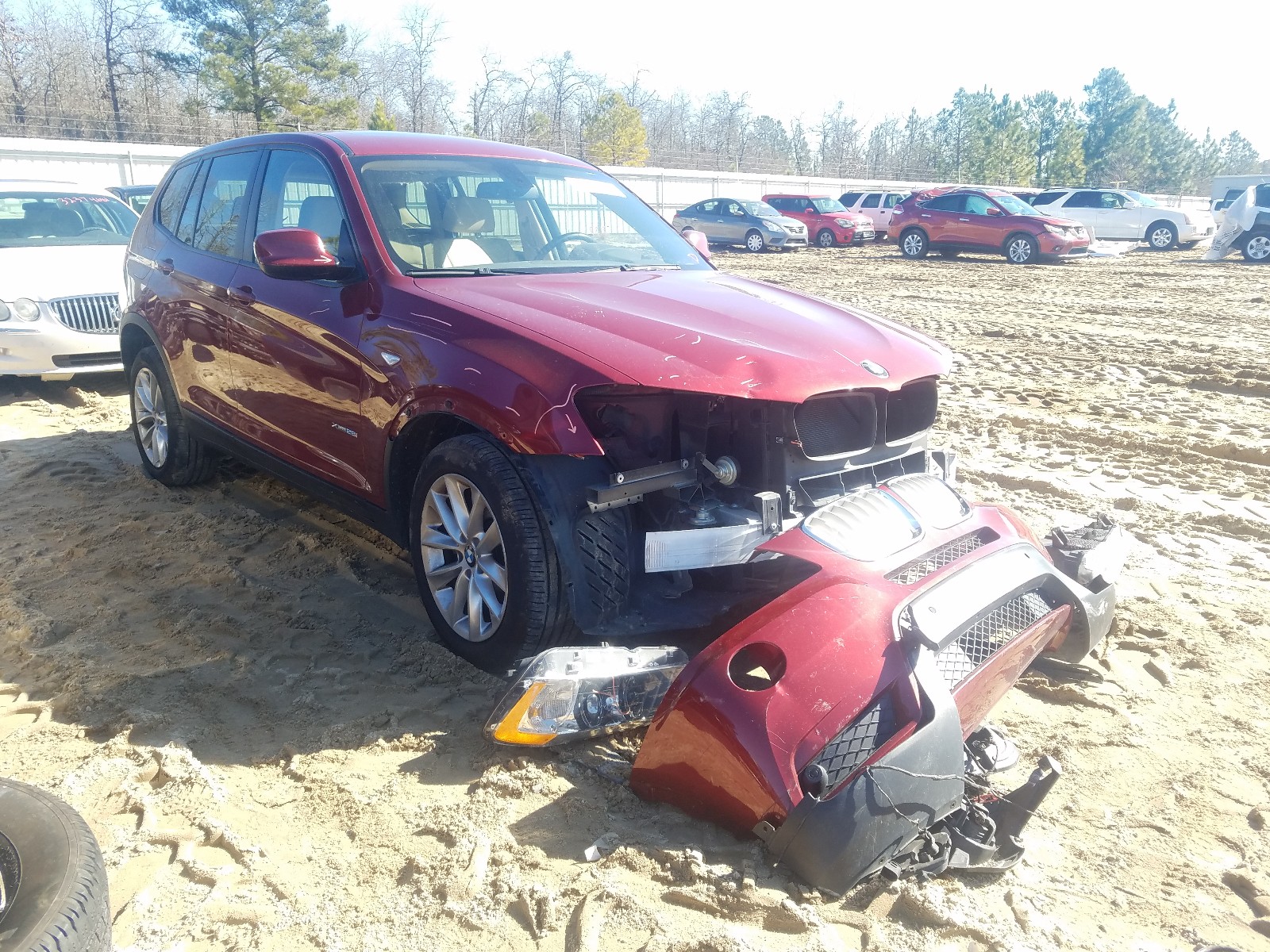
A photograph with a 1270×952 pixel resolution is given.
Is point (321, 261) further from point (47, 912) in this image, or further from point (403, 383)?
point (47, 912)

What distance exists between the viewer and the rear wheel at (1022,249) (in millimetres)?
21219

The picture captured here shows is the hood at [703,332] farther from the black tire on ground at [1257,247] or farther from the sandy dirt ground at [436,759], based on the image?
the black tire on ground at [1257,247]

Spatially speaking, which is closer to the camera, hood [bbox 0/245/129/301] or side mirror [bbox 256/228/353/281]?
side mirror [bbox 256/228/353/281]

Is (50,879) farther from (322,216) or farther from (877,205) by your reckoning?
(877,205)

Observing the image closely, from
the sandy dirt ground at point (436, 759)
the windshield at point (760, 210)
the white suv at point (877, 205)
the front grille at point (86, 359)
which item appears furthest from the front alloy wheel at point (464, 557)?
the white suv at point (877, 205)

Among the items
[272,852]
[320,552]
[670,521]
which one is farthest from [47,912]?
[320,552]

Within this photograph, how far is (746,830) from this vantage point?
2.58 meters

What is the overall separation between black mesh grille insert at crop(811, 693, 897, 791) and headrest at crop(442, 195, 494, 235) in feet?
8.23

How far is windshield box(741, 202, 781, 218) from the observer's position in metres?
25.1

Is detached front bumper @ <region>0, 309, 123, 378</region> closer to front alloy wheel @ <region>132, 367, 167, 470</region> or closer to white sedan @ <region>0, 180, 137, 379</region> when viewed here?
white sedan @ <region>0, 180, 137, 379</region>

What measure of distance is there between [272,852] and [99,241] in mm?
7976

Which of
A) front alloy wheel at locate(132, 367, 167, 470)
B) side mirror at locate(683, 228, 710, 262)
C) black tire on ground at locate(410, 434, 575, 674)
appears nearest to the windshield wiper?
black tire on ground at locate(410, 434, 575, 674)

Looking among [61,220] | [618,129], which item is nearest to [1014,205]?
[61,220]

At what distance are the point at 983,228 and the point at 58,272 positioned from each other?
19161 millimetres
